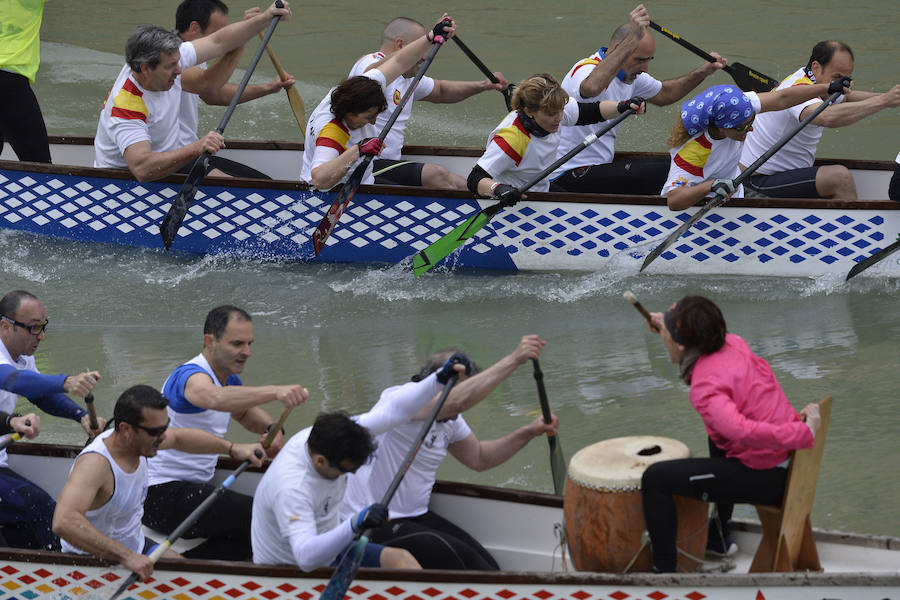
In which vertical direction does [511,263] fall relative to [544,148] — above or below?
below

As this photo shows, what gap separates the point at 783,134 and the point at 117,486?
206 inches

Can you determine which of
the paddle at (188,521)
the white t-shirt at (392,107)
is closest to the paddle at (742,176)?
the white t-shirt at (392,107)

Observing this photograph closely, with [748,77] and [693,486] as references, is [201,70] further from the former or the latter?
[693,486]

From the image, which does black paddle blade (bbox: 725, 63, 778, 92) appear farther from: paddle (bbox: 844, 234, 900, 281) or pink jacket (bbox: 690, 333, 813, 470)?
pink jacket (bbox: 690, 333, 813, 470)

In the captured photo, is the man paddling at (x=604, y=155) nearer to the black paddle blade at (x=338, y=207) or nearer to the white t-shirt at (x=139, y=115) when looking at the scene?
the black paddle blade at (x=338, y=207)

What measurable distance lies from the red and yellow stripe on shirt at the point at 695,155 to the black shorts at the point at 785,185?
2.11 feet

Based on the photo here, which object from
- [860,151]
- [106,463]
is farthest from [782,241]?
[106,463]

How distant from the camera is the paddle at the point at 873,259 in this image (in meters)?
7.41

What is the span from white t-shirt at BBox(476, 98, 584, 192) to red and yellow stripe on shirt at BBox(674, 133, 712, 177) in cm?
76

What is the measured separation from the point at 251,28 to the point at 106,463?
4.35 meters

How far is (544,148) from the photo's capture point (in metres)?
7.61

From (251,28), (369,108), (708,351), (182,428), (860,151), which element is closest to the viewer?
(708,351)

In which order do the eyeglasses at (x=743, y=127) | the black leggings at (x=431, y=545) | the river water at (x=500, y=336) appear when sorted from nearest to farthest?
the black leggings at (x=431, y=545)
the river water at (x=500, y=336)
the eyeglasses at (x=743, y=127)

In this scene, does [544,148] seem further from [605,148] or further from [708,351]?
[708,351]
